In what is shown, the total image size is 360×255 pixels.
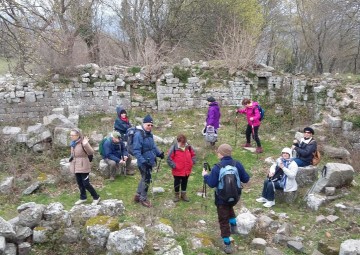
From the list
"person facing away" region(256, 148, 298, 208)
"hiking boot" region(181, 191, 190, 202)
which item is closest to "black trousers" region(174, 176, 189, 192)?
"hiking boot" region(181, 191, 190, 202)

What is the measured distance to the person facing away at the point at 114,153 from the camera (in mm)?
7812

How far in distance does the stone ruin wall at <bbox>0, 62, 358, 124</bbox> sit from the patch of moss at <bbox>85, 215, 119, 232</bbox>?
29.2 ft

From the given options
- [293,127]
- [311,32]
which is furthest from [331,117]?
[311,32]

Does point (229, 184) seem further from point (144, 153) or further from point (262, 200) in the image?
point (262, 200)

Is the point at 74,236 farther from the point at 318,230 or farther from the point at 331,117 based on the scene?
the point at 331,117

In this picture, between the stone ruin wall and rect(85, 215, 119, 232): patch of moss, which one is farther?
the stone ruin wall

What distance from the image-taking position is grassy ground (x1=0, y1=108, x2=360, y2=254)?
567 centimetres

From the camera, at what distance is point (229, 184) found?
197 inches

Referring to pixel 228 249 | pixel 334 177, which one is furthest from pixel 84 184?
pixel 334 177

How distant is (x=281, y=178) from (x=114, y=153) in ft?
11.7

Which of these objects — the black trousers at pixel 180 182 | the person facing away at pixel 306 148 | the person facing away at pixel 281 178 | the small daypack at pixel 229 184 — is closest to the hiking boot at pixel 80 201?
the black trousers at pixel 180 182

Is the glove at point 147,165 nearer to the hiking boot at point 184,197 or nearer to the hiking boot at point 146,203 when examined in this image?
the hiking boot at point 146,203

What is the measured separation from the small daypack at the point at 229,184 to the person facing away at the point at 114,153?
3210mm

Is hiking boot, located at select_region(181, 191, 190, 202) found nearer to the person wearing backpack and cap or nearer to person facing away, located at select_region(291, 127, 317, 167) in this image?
person facing away, located at select_region(291, 127, 317, 167)
